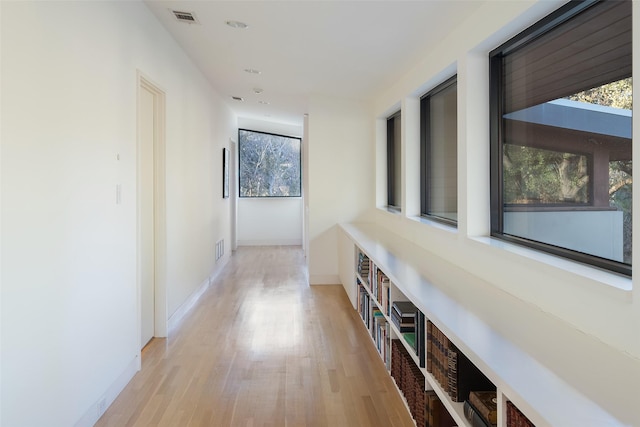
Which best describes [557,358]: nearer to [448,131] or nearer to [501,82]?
[501,82]

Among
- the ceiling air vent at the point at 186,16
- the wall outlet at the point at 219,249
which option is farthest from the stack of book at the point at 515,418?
the wall outlet at the point at 219,249

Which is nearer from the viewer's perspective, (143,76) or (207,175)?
(143,76)

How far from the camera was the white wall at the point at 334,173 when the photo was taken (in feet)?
18.7

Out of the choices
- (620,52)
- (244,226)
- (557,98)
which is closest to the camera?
(620,52)

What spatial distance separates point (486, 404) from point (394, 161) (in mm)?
4022

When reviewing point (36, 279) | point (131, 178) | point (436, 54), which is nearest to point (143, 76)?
point (131, 178)

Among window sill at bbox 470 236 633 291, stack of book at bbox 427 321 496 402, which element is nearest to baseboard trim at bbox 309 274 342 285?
window sill at bbox 470 236 633 291

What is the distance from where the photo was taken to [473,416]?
61.4 inches

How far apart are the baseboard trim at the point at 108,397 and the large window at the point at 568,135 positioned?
2.58 meters

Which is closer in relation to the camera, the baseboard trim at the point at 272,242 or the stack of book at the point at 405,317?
the stack of book at the point at 405,317

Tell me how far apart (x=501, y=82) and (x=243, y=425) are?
2.55m

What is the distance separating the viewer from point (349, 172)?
227 inches

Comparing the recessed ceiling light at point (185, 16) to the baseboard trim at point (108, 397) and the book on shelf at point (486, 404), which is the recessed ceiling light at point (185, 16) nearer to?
the baseboard trim at point (108, 397)

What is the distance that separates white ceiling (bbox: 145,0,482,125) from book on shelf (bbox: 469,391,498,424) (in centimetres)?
211
